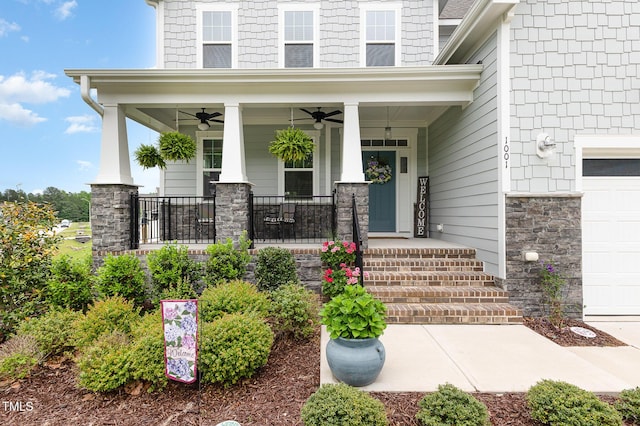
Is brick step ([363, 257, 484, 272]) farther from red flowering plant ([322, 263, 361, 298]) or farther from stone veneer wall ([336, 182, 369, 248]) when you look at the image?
red flowering plant ([322, 263, 361, 298])

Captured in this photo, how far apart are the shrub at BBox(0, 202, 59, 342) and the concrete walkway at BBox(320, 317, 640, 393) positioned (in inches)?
163

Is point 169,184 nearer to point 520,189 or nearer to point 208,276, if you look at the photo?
point 208,276

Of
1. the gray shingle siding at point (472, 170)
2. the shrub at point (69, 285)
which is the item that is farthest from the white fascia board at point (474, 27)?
the shrub at point (69, 285)

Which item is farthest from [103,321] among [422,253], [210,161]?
[210,161]

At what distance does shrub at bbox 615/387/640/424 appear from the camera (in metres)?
2.37

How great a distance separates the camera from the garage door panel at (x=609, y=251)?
15.7ft

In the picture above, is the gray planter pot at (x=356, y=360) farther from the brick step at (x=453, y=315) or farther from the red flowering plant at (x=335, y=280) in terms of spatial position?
the red flowering plant at (x=335, y=280)

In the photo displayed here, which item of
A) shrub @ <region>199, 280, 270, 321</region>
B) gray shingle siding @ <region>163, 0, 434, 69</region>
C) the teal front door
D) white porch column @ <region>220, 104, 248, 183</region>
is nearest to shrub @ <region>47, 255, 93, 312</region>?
shrub @ <region>199, 280, 270, 321</region>

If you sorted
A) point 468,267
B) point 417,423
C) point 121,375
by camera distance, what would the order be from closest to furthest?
point 417,423, point 121,375, point 468,267

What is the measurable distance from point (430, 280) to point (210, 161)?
5837 millimetres

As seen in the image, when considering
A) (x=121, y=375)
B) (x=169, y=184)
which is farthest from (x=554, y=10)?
(x=169, y=184)

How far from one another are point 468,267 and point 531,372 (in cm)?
231

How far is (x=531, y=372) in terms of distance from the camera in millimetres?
3096

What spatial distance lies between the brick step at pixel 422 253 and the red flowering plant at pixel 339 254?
0.47 meters
